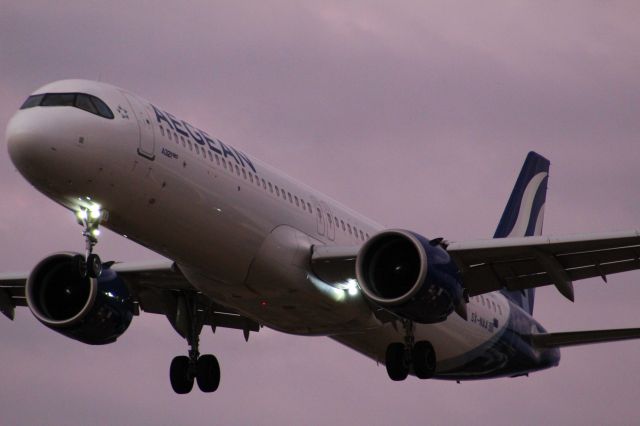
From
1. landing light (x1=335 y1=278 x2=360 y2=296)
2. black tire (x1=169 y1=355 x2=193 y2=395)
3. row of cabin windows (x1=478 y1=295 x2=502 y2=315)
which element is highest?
row of cabin windows (x1=478 y1=295 x2=502 y2=315)

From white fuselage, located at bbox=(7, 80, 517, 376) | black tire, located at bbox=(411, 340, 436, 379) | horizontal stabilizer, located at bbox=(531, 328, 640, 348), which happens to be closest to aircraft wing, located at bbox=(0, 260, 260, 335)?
white fuselage, located at bbox=(7, 80, 517, 376)

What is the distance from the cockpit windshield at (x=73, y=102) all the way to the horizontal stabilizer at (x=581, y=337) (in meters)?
16.7

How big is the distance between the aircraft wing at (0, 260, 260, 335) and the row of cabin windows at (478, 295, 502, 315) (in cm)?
678

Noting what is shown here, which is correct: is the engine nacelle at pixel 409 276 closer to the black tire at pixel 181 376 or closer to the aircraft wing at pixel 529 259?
the aircraft wing at pixel 529 259

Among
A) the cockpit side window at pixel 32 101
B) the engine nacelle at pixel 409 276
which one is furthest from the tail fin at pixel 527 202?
the cockpit side window at pixel 32 101

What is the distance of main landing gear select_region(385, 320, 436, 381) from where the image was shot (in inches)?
1409

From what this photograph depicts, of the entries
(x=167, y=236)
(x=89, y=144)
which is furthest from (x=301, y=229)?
(x=89, y=144)

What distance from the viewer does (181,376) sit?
3756 cm

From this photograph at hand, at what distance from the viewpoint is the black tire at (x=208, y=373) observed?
123ft

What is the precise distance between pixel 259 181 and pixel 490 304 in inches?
420

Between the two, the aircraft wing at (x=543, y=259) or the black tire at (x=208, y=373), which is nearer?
the aircraft wing at (x=543, y=259)

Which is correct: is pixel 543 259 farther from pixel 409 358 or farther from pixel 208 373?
pixel 208 373

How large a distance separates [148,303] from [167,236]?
26.4 feet

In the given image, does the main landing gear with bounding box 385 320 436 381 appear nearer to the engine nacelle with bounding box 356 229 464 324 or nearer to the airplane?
the airplane
